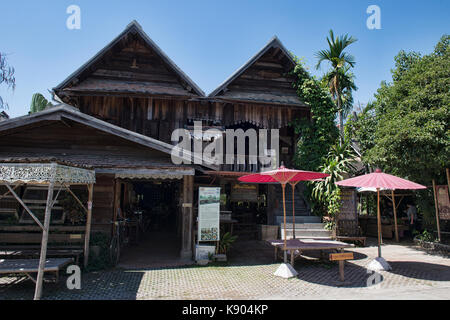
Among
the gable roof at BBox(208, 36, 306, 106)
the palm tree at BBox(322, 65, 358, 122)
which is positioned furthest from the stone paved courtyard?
the palm tree at BBox(322, 65, 358, 122)

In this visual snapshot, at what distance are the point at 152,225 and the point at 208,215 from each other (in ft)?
27.9

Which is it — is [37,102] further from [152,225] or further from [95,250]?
[95,250]

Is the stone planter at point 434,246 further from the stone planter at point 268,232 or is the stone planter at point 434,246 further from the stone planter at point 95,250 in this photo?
the stone planter at point 95,250

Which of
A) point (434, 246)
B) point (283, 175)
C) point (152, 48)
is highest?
point (152, 48)

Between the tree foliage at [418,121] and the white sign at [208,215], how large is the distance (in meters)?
6.82

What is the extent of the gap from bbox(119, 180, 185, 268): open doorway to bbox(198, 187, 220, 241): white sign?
1.33 m

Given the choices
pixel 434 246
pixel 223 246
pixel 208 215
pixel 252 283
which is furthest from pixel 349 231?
pixel 252 283

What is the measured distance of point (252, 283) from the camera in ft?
22.5

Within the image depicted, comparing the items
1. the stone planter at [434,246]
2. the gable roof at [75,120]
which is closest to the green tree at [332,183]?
the stone planter at [434,246]

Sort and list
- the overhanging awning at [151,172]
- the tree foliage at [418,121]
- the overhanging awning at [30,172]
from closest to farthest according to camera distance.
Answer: the overhanging awning at [30,172], the overhanging awning at [151,172], the tree foliage at [418,121]

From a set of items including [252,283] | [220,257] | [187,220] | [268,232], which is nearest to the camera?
[252,283]

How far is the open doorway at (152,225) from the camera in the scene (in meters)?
9.38

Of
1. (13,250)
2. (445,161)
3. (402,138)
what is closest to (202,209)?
(13,250)

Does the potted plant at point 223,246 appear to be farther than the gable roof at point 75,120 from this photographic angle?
Yes
